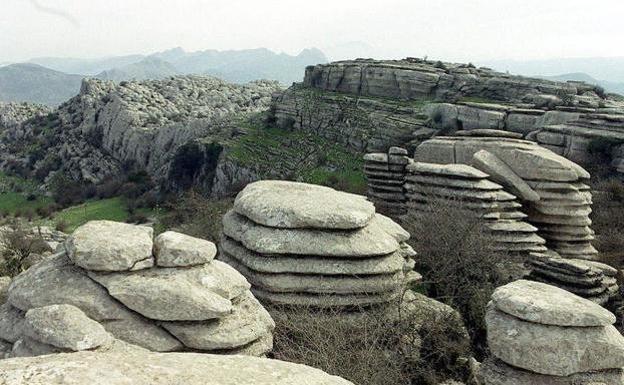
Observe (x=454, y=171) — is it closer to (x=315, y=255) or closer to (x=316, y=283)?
(x=315, y=255)

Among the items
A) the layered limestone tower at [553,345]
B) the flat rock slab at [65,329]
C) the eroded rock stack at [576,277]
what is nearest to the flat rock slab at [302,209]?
the layered limestone tower at [553,345]

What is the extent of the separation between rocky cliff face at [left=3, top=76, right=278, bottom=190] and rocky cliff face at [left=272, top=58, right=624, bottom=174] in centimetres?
1410

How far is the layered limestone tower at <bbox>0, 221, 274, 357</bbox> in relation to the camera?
653 centimetres

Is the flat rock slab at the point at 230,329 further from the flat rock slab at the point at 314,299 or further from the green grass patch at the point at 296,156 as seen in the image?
the green grass patch at the point at 296,156

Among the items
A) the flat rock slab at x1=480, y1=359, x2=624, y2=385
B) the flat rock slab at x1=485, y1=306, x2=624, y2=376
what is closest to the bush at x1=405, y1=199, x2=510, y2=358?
the flat rock slab at x1=480, y1=359, x2=624, y2=385

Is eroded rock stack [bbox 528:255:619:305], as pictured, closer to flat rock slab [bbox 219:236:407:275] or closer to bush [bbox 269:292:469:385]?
bush [bbox 269:292:469:385]

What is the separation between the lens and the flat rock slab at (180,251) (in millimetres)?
7191

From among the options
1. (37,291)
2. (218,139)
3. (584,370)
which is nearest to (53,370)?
(37,291)

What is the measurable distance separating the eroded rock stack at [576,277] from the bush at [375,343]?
487 cm

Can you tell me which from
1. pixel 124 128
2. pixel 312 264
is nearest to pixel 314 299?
pixel 312 264

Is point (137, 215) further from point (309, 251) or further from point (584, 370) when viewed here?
point (584, 370)

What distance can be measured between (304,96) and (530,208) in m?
52.2

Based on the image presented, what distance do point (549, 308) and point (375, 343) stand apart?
2.71 metres

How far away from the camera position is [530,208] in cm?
1688
